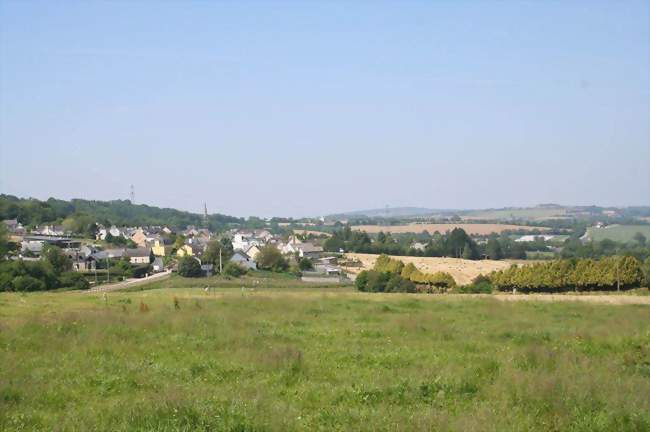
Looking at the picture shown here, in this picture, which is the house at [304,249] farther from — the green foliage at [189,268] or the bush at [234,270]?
the green foliage at [189,268]

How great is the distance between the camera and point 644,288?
5422 centimetres

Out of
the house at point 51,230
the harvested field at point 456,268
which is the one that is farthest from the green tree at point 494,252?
the house at point 51,230

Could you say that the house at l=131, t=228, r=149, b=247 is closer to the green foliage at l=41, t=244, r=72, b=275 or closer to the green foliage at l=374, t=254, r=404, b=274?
the green foliage at l=41, t=244, r=72, b=275

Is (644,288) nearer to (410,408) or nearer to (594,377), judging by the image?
(594,377)

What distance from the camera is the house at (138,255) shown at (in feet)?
284

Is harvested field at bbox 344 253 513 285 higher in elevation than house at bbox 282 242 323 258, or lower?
lower

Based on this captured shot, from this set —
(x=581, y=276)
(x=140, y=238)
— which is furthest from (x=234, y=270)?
(x=140, y=238)

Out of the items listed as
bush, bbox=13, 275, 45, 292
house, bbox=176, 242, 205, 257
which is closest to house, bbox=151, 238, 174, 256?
house, bbox=176, 242, 205, 257

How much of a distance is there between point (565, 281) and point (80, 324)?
1765 inches

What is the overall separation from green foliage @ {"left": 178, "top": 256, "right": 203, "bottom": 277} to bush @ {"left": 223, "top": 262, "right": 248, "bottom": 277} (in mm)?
2834

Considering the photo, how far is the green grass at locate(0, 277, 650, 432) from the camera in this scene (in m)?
10.3

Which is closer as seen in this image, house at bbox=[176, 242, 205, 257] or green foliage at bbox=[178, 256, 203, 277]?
green foliage at bbox=[178, 256, 203, 277]

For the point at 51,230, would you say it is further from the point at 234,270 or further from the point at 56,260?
the point at 234,270

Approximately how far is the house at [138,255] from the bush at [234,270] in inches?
677
